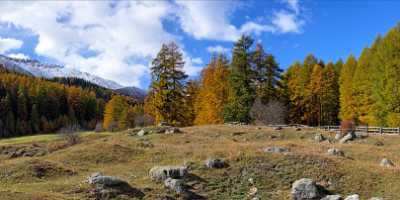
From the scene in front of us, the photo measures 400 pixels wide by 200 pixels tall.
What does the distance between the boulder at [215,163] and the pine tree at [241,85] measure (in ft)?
119

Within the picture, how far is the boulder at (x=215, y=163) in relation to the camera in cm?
2712

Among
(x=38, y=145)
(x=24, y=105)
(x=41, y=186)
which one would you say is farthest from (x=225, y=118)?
(x=24, y=105)

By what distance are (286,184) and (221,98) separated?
143 ft

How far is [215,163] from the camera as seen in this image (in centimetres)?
2723

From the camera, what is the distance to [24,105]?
13938 centimetres

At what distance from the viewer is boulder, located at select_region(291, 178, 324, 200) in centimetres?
2266

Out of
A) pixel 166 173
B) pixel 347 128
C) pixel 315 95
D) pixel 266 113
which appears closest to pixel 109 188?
pixel 166 173

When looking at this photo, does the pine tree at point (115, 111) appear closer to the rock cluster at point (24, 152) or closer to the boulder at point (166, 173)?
the rock cluster at point (24, 152)

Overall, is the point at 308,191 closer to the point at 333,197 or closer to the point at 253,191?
the point at 333,197

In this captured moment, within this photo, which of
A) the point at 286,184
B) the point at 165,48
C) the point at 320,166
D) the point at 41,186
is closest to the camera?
the point at 41,186

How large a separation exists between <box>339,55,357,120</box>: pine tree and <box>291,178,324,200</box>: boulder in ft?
148

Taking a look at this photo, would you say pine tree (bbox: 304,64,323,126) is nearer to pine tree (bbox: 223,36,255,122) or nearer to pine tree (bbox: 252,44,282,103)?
pine tree (bbox: 252,44,282,103)

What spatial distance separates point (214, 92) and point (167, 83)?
962 cm

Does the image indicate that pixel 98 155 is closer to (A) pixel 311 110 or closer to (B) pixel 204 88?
(B) pixel 204 88
